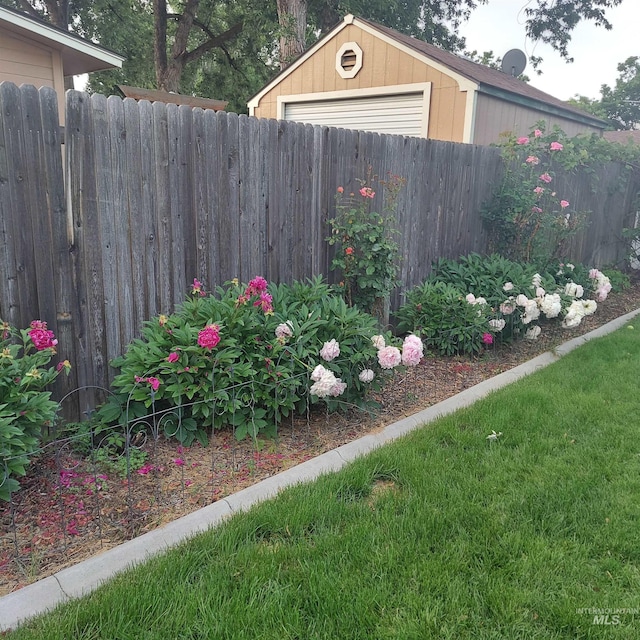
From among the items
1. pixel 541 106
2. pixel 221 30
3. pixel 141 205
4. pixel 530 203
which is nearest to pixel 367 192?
pixel 141 205

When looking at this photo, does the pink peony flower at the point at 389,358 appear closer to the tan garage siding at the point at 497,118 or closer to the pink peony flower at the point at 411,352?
the pink peony flower at the point at 411,352

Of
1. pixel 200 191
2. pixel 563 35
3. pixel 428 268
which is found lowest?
pixel 428 268

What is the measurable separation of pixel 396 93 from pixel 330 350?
7.75 meters

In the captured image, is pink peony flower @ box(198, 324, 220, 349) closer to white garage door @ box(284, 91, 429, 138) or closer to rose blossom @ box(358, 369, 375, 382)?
rose blossom @ box(358, 369, 375, 382)

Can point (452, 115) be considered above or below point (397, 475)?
above

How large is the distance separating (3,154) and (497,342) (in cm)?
444

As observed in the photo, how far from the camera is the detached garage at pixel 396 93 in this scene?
923 centimetres

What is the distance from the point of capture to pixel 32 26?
6.56m

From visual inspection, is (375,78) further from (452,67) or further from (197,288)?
(197,288)

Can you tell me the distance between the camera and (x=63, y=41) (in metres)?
6.95

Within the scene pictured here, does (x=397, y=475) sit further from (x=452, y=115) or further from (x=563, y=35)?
(x=563, y=35)

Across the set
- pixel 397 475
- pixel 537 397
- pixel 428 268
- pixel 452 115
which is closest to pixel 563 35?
pixel 452 115

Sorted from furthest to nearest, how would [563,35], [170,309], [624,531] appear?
[563,35]
[170,309]
[624,531]

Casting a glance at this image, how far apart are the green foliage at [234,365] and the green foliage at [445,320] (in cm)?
160
